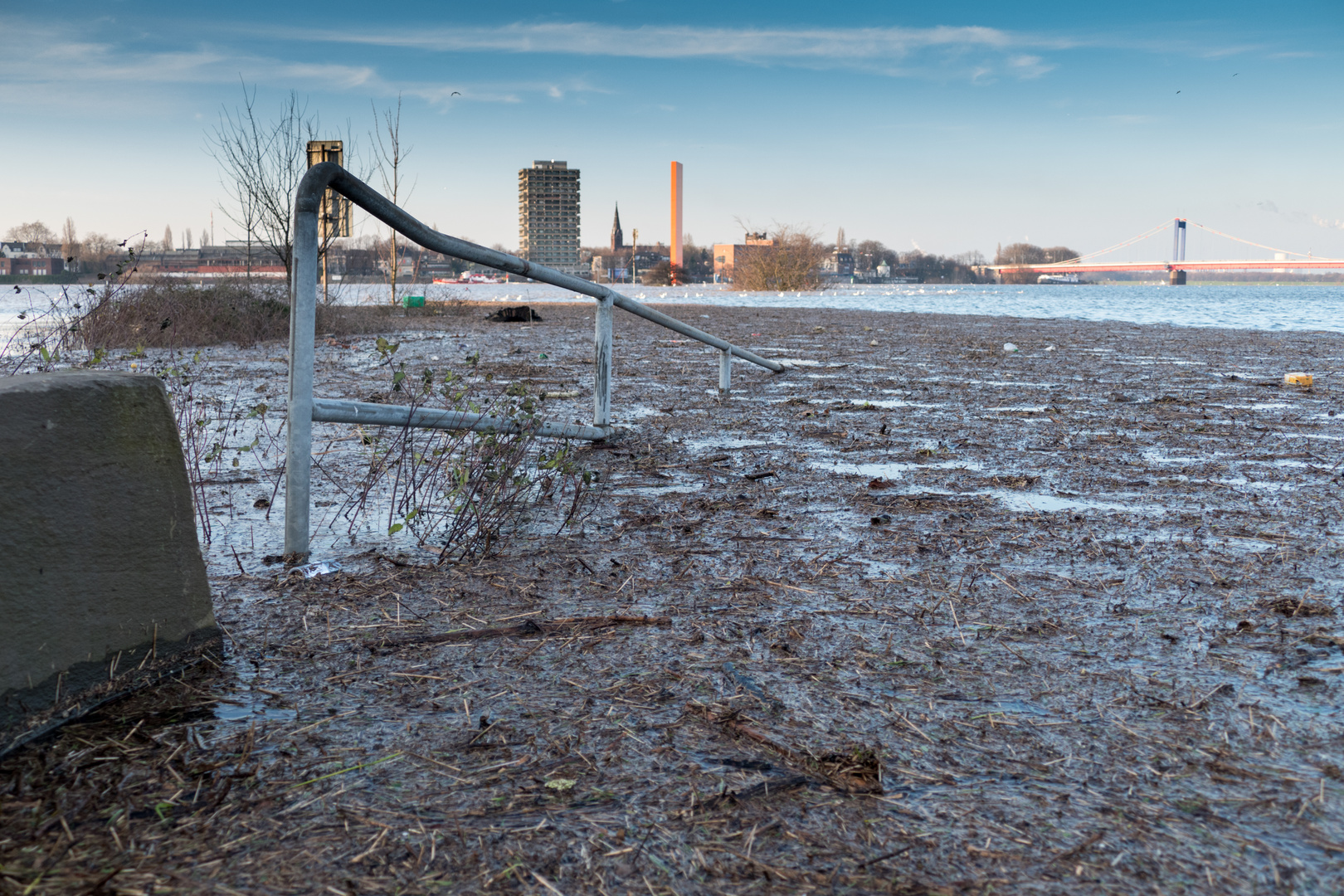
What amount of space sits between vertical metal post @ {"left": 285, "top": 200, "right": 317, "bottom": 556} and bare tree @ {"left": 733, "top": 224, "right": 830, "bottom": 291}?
58213 millimetres

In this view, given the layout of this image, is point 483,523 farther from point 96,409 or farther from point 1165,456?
point 1165,456

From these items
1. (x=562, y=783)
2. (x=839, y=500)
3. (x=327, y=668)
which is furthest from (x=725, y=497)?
(x=562, y=783)

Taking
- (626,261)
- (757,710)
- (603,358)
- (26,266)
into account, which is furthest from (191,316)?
(626,261)

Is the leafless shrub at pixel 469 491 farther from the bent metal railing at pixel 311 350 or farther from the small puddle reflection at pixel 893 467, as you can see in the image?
the small puddle reflection at pixel 893 467

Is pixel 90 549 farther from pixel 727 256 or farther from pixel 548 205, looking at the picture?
pixel 548 205

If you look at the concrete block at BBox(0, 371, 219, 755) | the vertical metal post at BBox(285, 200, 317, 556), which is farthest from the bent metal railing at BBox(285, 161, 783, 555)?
the concrete block at BBox(0, 371, 219, 755)

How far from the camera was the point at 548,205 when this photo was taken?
607 ft

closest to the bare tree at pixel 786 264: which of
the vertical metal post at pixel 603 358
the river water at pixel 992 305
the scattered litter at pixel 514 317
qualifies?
the river water at pixel 992 305

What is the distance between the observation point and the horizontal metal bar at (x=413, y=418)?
11.4ft

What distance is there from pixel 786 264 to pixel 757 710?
60.5 m

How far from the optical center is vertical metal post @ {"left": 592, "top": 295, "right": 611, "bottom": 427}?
5.70 metres

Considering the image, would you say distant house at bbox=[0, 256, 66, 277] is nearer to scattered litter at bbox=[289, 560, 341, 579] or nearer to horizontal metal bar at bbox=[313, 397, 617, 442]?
horizontal metal bar at bbox=[313, 397, 617, 442]

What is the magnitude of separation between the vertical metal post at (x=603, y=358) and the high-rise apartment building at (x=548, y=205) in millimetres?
178407

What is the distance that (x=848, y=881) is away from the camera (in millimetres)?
1641
